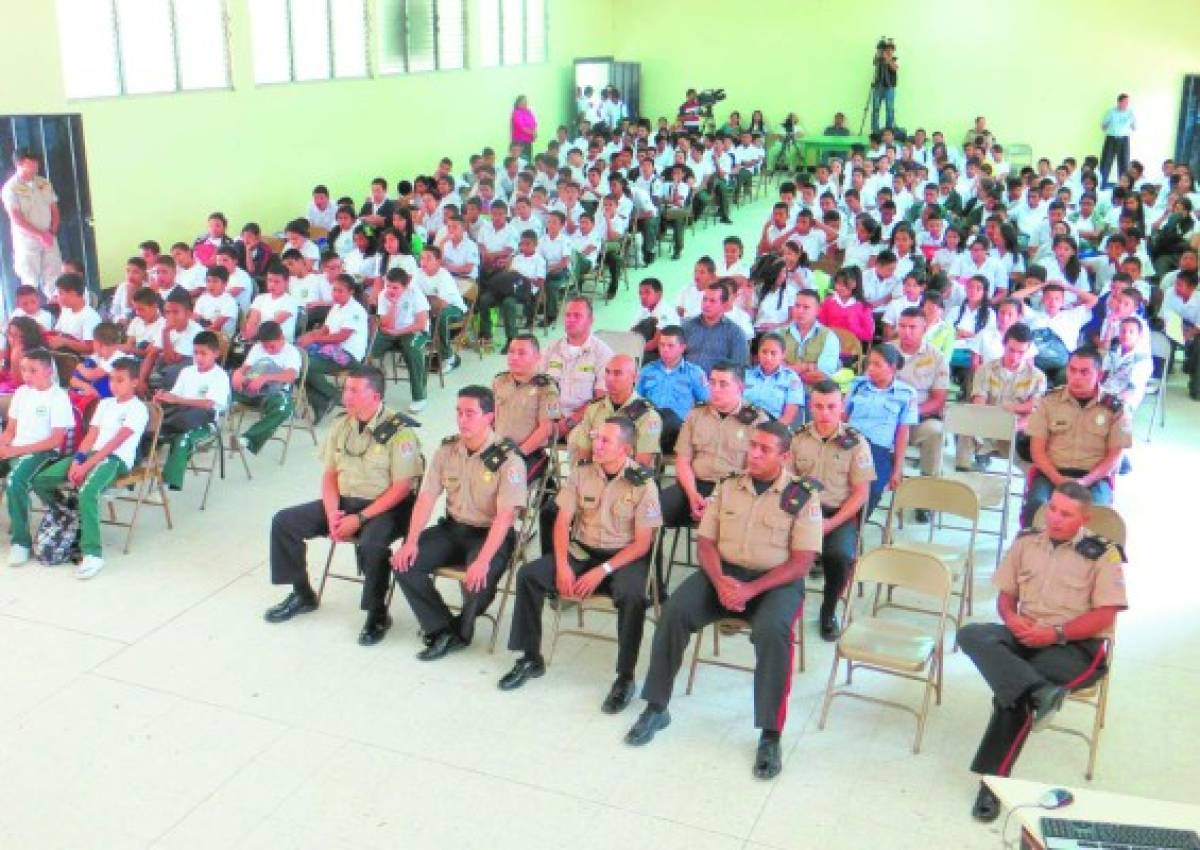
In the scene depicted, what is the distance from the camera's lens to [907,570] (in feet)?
14.9

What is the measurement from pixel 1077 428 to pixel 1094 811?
3.00m

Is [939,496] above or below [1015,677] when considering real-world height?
above

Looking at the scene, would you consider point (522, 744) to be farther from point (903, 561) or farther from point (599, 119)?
point (599, 119)

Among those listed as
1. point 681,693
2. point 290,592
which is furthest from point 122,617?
point 681,693

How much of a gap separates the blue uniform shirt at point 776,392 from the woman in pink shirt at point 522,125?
Result: 11042 mm

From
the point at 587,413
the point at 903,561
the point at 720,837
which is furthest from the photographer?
the point at 587,413

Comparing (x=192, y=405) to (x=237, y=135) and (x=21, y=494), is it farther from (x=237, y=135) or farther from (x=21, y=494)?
(x=237, y=135)

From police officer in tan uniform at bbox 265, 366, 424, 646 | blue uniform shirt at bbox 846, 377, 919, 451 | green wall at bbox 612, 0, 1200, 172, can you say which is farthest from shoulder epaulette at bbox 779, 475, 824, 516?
green wall at bbox 612, 0, 1200, 172

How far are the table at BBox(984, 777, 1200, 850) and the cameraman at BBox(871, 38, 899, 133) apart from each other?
1585 centimetres

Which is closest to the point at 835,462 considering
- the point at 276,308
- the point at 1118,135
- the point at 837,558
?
the point at 837,558

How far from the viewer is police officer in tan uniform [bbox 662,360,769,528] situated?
5484mm

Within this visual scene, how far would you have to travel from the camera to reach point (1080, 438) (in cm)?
575

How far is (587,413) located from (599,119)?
44.3 ft

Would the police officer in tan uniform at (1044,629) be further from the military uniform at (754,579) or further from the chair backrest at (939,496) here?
the chair backrest at (939,496)
